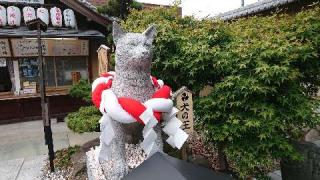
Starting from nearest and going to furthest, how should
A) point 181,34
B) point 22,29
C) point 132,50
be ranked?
point 132,50 < point 181,34 < point 22,29

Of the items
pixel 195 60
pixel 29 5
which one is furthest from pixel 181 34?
pixel 29 5

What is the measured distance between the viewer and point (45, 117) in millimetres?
6836

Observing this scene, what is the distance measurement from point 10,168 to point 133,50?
5.03 meters

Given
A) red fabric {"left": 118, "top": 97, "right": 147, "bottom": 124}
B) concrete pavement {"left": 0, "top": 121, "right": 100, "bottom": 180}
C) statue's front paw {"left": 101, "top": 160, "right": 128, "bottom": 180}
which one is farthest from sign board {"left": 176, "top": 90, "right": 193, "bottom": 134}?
concrete pavement {"left": 0, "top": 121, "right": 100, "bottom": 180}

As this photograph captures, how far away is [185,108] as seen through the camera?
17.9 feet

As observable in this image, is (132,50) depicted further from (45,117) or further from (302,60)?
(45,117)

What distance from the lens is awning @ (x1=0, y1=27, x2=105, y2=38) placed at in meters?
10.6

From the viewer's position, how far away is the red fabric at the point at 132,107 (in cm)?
430

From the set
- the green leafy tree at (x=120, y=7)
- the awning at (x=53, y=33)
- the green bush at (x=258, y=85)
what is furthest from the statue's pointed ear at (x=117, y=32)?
the awning at (x=53, y=33)

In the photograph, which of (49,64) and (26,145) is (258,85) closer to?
(26,145)

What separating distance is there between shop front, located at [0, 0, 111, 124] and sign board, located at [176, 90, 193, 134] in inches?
280

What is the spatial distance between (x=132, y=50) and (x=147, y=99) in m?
0.80

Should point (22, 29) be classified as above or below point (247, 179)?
above

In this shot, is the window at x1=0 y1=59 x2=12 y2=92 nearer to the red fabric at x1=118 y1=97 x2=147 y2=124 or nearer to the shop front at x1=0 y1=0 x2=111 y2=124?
the shop front at x1=0 y1=0 x2=111 y2=124
